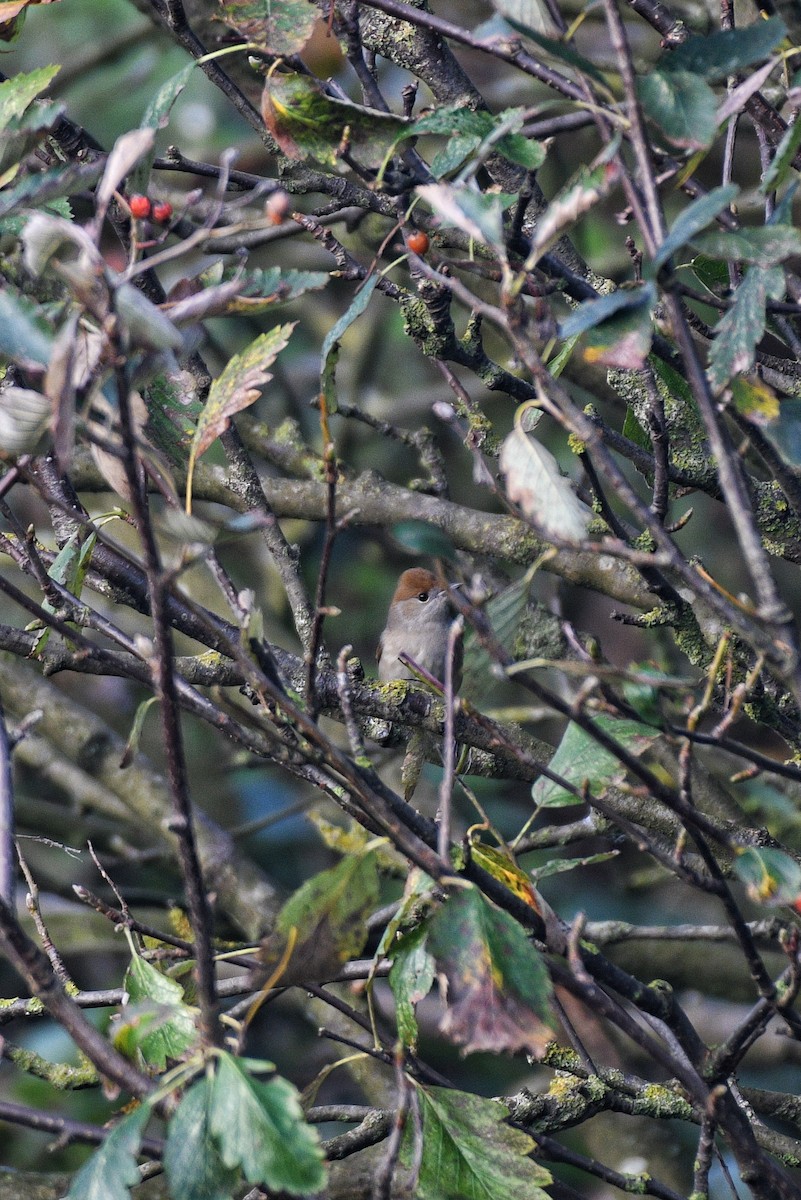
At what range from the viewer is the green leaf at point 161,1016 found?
1212mm

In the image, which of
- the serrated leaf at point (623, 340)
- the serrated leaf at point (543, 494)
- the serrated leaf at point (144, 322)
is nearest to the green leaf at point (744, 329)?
the serrated leaf at point (623, 340)

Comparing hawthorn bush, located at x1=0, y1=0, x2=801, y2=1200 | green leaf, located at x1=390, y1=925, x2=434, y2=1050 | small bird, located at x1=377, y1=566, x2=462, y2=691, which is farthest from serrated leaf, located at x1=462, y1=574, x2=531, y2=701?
small bird, located at x1=377, y1=566, x2=462, y2=691

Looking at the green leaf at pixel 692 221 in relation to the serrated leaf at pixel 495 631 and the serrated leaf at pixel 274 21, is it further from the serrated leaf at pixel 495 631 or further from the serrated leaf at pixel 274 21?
the serrated leaf at pixel 274 21

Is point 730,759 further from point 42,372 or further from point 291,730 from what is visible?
point 42,372

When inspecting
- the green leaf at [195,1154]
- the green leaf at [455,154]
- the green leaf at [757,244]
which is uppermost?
the green leaf at [455,154]

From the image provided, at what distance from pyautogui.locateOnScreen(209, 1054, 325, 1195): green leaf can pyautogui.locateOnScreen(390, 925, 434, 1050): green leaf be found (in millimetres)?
372

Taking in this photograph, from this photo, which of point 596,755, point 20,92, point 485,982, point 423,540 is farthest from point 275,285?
point 485,982

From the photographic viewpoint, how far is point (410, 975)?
149 centimetres

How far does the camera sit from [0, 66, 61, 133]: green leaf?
150 cm

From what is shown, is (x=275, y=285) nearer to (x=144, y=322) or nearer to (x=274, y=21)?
(x=144, y=322)

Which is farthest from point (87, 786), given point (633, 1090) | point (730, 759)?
point (633, 1090)

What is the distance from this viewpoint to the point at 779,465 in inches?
62.8

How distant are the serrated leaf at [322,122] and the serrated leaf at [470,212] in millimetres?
296

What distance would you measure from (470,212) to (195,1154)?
952 mm
